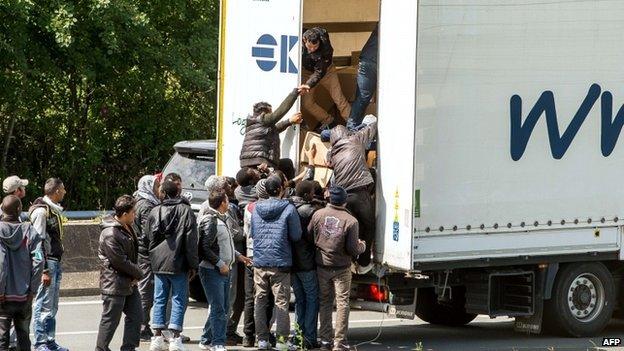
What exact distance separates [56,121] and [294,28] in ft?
41.4

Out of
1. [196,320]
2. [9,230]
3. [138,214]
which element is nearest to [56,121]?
[196,320]

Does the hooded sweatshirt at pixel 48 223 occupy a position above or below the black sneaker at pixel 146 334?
above

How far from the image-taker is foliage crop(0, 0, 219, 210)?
79.8ft

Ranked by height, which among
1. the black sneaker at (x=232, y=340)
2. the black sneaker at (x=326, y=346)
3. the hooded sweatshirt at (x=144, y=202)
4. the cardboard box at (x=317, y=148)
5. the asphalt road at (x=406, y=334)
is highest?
the cardboard box at (x=317, y=148)

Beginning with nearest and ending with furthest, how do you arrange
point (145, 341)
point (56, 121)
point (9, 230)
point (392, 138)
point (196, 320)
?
1. point (9, 230)
2. point (392, 138)
3. point (145, 341)
4. point (196, 320)
5. point (56, 121)

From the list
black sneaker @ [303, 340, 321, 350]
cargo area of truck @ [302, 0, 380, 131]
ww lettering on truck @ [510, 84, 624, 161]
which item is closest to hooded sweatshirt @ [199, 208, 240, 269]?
black sneaker @ [303, 340, 321, 350]

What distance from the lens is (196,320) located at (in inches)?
671

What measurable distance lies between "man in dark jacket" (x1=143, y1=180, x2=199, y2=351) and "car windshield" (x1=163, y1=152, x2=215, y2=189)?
4068 mm

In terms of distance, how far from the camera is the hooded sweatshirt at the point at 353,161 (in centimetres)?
1429

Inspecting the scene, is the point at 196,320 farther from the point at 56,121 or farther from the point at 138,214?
the point at 56,121

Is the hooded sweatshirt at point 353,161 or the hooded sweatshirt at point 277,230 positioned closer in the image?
the hooded sweatshirt at point 277,230

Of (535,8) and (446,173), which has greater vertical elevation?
(535,8)

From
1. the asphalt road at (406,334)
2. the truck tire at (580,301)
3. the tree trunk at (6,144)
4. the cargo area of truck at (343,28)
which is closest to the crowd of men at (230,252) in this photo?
the asphalt road at (406,334)

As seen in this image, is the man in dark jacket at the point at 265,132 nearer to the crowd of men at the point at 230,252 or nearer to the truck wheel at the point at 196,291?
the crowd of men at the point at 230,252
